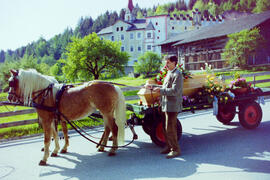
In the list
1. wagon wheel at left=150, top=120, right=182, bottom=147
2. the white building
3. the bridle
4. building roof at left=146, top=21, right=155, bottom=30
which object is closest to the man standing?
wagon wheel at left=150, top=120, right=182, bottom=147

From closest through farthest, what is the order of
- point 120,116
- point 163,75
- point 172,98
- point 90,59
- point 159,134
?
point 172,98
point 120,116
point 159,134
point 163,75
point 90,59

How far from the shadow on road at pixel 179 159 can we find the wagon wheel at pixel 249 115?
1.47 feet

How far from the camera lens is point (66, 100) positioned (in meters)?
5.16

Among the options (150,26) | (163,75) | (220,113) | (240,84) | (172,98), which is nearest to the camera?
(172,98)

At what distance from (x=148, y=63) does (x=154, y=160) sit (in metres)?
45.2

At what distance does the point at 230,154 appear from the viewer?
4.95 metres

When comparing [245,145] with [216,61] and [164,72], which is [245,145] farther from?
[216,61]

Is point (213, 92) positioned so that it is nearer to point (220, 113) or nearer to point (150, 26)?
point (220, 113)

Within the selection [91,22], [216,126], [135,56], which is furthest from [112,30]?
[91,22]

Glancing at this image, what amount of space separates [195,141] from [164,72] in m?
1.96

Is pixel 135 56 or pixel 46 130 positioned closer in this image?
pixel 46 130

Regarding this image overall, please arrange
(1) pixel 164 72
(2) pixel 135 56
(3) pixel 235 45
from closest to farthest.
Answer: (1) pixel 164 72, (3) pixel 235 45, (2) pixel 135 56

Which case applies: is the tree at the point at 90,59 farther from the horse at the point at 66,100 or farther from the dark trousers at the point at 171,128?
the dark trousers at the point at 171,128

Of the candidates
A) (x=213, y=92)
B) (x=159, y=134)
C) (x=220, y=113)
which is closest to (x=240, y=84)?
(x=220, y=113)
